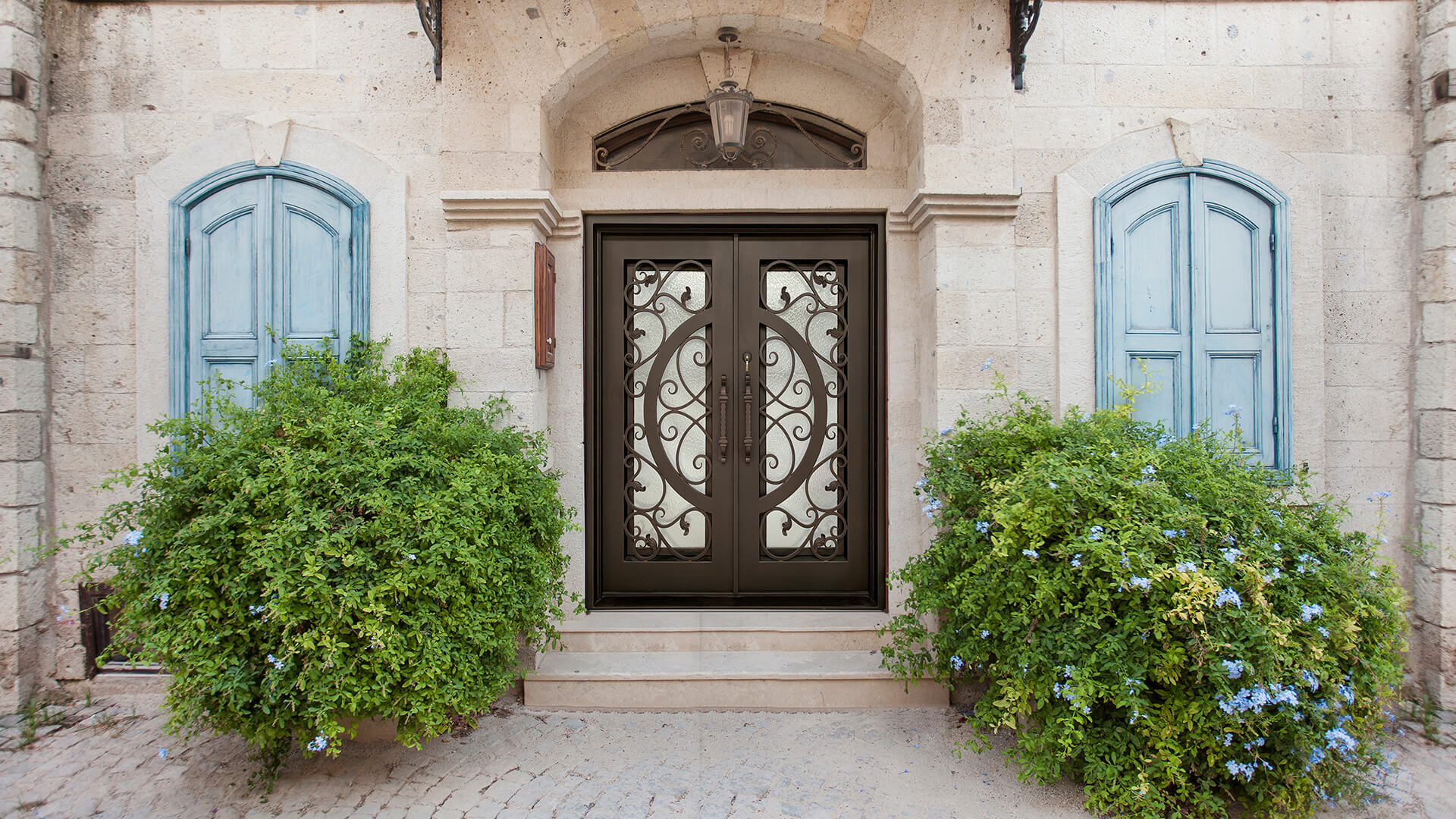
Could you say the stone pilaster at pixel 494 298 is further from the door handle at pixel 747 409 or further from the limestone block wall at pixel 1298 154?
the limestone block wall at pixel 1298 154

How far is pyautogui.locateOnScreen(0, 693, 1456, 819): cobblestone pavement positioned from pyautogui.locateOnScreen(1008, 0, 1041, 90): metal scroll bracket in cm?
318

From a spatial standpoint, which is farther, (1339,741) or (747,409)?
(747,409)

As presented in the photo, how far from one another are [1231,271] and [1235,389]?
1.98ft

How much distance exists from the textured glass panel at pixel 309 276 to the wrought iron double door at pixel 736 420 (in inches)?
53.5

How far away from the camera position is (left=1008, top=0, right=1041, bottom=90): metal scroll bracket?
3.53 m

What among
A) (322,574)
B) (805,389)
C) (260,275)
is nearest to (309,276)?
(260,275)

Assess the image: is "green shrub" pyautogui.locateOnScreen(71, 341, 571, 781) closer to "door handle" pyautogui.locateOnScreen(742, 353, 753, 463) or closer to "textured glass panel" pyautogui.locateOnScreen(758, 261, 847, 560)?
"door handle" pyautogui.locateOnScreen(742, 353, 753, 463)

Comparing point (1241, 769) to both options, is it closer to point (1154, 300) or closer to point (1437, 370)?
point (1154, 300)

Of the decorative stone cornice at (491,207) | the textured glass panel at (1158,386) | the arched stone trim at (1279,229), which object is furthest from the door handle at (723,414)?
the textured glass panel at (1158,386)

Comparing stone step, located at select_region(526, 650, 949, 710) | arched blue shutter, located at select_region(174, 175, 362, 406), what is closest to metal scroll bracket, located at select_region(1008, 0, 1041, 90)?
stone step, located at select_region(526, 650, 949, 710)

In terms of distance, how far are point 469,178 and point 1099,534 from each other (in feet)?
10.7

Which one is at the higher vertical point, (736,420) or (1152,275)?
(1152,275)

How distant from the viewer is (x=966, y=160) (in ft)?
12.1

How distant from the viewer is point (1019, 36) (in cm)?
361
